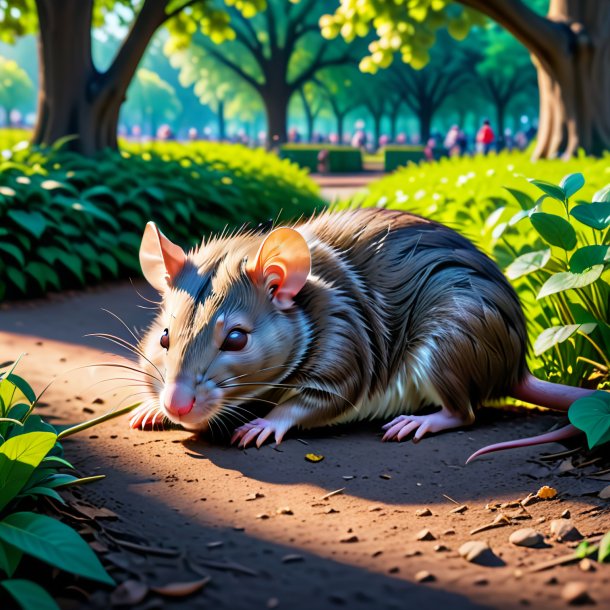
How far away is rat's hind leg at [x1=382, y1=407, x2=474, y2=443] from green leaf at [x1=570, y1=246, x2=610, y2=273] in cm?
83

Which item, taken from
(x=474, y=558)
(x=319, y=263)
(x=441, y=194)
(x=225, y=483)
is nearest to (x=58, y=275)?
(x=441, y=194)

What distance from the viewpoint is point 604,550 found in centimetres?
240

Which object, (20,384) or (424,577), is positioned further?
(20,384)

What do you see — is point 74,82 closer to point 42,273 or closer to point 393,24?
point 42,273

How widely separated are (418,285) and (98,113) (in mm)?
7810

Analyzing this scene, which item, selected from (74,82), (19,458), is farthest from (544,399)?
(74,82)

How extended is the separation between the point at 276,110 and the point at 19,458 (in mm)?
30403

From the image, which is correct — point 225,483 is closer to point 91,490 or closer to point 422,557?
point 91,490

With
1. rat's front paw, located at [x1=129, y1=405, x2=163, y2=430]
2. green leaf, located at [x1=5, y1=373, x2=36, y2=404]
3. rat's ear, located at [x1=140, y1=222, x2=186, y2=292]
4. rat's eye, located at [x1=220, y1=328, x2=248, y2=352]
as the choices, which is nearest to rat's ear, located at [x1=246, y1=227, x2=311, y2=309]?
rat's eye, located at [x1=220, y1=328, x2=248, y2=352]

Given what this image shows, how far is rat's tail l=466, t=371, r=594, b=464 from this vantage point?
11.4ft

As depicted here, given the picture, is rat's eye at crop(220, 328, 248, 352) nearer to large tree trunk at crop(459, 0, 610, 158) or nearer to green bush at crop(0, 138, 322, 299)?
green bush at crop(0, 138, 322, 299)

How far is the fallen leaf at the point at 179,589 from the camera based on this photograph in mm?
2240

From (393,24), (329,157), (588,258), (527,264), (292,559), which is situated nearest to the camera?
(292,559)

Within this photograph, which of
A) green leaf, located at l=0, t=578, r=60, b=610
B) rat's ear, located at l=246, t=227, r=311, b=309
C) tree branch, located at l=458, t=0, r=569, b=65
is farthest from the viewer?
tree branch, located at l=458, t=0, r=569, b=65
